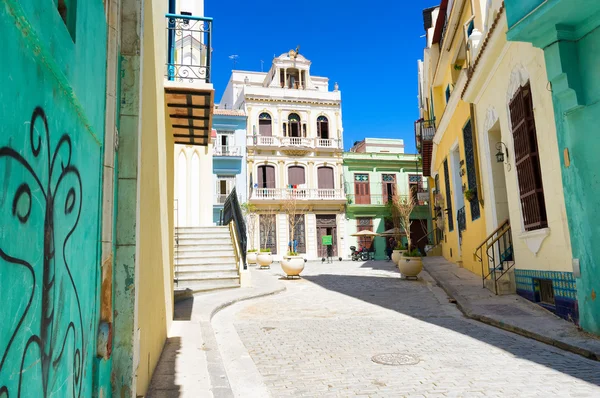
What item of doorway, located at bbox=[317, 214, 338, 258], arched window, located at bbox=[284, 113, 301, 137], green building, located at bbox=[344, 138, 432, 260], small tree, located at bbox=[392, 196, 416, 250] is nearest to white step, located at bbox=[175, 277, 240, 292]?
small tree, located at bbox=[392, 196, 416, 250]

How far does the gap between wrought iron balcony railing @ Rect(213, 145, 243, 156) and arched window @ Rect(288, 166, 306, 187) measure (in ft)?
13.1

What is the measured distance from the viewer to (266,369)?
194 inches

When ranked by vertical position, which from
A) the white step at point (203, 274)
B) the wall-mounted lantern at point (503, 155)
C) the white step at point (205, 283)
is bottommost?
the white step at point (205, 283)

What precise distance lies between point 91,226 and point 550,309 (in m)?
7.49

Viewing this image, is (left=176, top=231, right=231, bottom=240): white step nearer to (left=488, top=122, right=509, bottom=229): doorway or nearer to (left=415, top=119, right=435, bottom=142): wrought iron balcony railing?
(left=488, top=122, right=509, bottom=229): doorway

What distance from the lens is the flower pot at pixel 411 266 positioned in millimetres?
13656

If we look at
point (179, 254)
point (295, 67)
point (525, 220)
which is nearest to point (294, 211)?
point (295, 67)

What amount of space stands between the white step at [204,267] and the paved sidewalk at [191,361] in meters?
2.40

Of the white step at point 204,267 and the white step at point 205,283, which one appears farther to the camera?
the white step at point 204,267

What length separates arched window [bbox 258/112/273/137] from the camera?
33.1 metres

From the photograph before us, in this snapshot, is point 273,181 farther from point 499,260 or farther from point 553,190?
point 553,190

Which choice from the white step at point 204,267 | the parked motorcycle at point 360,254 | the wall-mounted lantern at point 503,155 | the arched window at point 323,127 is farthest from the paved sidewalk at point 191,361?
the arched window at point 323,127

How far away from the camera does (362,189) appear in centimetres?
3509

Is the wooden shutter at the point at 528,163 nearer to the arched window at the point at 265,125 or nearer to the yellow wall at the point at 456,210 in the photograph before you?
the yellow wall at the point at 456,210
